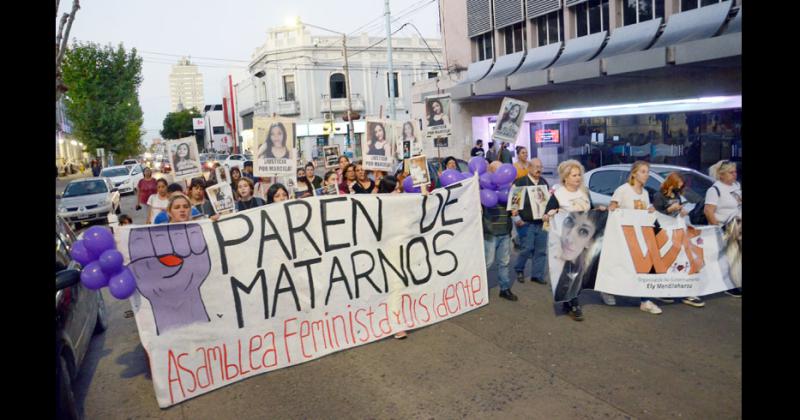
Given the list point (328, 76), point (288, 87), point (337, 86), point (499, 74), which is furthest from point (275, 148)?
point (288, 87)

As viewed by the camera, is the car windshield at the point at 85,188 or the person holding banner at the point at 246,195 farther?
the car windshield at the point at 85,188

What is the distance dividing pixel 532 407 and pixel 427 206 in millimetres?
2701

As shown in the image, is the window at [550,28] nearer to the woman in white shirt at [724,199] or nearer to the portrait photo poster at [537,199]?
the portrait photo poster at [537,199]

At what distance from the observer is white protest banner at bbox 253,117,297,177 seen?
786 cm

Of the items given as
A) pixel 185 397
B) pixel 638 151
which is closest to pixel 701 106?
pixel 638 151

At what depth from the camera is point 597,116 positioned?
19.4m

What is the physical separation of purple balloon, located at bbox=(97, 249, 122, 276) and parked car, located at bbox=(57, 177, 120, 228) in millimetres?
13255

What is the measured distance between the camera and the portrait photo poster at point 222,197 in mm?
Result: 7355

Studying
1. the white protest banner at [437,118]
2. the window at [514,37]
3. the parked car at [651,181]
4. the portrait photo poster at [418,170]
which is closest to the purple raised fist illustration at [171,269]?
the portrait photo poster at [418,170]

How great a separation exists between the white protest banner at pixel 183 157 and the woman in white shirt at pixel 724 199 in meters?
6.78

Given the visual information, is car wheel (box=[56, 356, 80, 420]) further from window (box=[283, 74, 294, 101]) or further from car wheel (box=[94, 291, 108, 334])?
window (box=[283, 74, 294, 101])

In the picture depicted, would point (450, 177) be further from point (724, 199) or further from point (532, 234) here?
point (724, 199)

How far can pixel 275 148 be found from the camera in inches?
313
